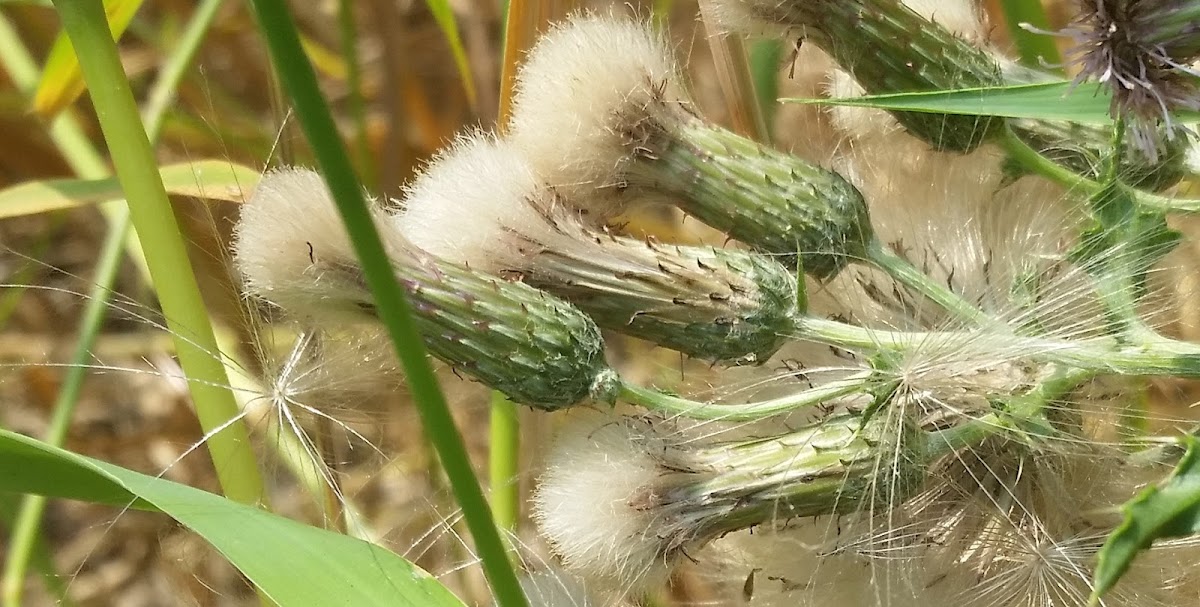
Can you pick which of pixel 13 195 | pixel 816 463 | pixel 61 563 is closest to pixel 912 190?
pixel 816 463

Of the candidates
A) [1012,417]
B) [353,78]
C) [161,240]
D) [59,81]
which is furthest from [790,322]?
[353,78]

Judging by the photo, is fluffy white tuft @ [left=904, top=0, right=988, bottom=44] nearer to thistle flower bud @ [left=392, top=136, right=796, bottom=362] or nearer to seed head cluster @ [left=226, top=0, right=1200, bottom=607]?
seed head cluster @ [left=226, top=0, right=1200, bottom=607]

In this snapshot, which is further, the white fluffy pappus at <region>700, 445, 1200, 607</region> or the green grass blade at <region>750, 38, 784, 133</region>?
the green grass blade at <region>750, 38, 784, 133</region>

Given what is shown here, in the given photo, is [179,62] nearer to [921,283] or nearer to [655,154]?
[655,154]

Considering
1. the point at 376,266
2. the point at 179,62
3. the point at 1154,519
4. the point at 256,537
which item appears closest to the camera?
the point at 376,266

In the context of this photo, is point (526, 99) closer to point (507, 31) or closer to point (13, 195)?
point (507, 31)

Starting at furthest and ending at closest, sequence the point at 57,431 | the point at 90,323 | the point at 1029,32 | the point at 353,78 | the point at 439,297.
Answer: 1. the point at 353,78
2. the point at 57,431
3. the point at 90,323
4. the point at 1029,32
5. the point at 439,297

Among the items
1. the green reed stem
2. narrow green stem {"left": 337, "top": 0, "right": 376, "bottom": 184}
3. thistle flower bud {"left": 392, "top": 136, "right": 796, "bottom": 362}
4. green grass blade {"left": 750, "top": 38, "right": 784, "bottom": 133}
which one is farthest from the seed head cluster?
narrow green stem {"left": 337, "top": 0, "right": 376, "bottom": 184}
